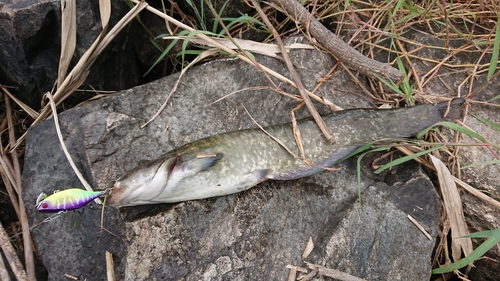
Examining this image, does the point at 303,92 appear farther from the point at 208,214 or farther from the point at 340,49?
the point at 208,214

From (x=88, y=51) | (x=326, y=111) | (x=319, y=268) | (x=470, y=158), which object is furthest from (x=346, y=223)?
(x=88, y=51)

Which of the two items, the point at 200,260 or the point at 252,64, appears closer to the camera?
the point at 200,260

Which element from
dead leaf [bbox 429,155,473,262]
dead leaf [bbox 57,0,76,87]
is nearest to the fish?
dead leaf [bbox 429,155,473,262]

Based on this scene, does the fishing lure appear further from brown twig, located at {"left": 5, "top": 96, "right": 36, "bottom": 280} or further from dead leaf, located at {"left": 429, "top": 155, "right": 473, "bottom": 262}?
dead leaf, located at {"left": 429, "top": 155, "right": 473, "bottom": 262}

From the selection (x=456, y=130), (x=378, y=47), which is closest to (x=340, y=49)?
(x=378, y=47)

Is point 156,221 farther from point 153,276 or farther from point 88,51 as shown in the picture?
point 88,51

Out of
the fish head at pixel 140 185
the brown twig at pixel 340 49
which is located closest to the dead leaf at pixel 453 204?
the brown twig at pixel 340 49

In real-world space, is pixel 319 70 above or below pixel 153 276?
above

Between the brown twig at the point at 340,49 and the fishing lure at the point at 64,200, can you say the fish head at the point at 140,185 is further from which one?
the brown twig at the point at 340,49
